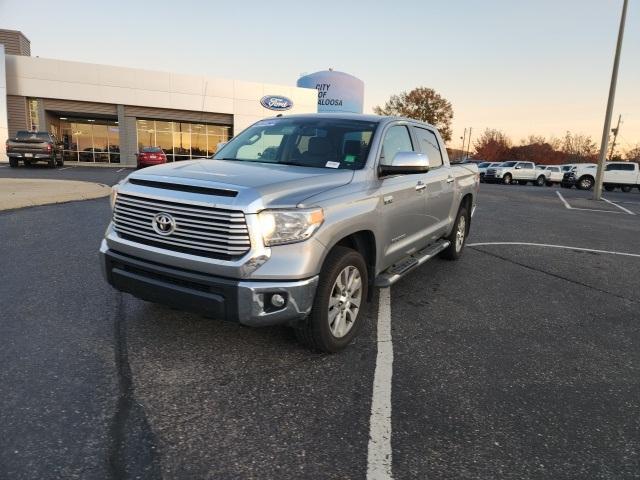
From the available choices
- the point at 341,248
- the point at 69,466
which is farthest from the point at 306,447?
the point at 341,248

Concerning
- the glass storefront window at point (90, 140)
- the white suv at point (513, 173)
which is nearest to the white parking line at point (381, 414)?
the glass storefront window at point (90, 140)

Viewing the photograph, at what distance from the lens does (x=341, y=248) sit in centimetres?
341

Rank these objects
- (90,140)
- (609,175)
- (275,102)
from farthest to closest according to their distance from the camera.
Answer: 1. (275,102)
2. (90,140)
3. (609,175)

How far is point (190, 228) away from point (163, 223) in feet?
0.80

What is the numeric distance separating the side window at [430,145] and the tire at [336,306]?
230 cm

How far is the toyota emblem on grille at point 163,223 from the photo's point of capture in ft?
10.3

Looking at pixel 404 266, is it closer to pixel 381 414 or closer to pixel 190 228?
pixel 381 414

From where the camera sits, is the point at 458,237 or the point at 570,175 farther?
the point at 570,175


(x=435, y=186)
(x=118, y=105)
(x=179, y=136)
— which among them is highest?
(x=118, y=105)

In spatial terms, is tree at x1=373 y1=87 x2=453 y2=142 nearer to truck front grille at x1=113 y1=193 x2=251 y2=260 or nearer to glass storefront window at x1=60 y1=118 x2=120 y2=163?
glass storefront window at x1=60 y1=118 x2=120 y2=163

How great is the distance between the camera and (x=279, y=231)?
2.98m

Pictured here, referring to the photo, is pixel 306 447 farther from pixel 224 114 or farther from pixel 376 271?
pixel 224 114

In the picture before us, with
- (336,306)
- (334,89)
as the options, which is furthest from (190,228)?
(334,89)

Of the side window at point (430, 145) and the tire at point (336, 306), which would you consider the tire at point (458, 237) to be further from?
the tire at point (336, 306)
